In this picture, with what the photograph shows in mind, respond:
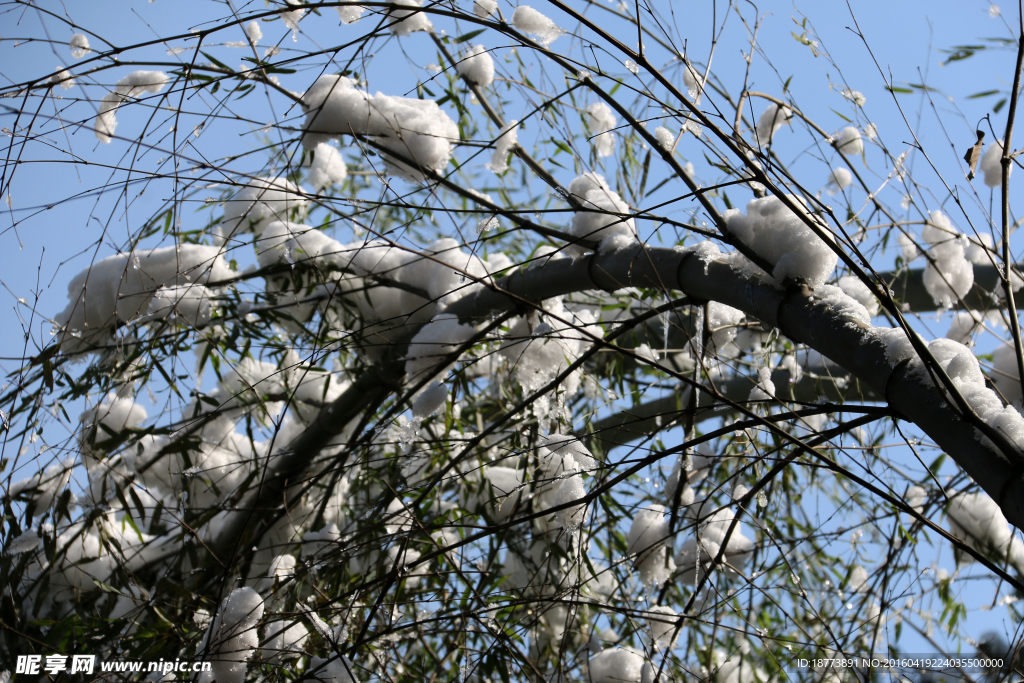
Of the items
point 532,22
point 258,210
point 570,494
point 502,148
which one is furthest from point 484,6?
point 258,210

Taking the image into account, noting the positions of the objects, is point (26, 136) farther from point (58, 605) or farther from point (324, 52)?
point (58, 605)

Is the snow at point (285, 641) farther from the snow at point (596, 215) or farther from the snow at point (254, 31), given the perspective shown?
the snow at point (254, 31)

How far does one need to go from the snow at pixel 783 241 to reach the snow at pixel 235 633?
961mm

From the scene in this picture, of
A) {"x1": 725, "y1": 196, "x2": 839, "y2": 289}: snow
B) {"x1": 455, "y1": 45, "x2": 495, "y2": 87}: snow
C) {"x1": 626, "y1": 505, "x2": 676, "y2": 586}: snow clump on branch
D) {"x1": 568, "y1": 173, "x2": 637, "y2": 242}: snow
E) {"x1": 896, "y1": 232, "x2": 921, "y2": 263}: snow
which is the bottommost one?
{"x1": 626, "y1": 505, "x2": 676, "y2": 586}: snow clump on branch

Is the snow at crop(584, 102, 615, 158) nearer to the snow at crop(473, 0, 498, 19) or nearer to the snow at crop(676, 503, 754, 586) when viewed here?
the snow at crop(473, 0, 498, 19)

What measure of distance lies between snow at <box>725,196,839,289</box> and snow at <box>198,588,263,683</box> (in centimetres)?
96

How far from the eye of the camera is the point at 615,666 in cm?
130

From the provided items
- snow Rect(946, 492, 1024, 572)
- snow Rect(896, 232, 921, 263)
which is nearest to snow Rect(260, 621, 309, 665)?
snow Rect(946, 492, 1024, 572)

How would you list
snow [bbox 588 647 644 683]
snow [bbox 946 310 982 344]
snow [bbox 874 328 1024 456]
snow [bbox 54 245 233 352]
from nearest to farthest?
snow [bbox 874 328 1024 456]
snow [bbox 588 647 644 683]
snow [bbox 946 310 982 344]
snow [bbox 54 245 233 352]

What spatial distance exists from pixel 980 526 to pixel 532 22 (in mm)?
1446

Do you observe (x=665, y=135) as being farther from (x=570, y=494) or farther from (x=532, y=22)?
(x=570, y=494)

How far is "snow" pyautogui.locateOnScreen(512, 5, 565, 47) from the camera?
1.00m

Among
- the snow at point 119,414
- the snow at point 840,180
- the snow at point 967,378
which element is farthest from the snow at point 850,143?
the snow at point 119,414

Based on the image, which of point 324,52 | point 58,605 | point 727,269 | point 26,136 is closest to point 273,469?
point 58,605
